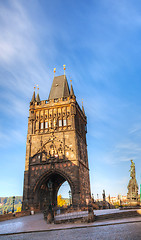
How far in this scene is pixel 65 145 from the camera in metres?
33.5

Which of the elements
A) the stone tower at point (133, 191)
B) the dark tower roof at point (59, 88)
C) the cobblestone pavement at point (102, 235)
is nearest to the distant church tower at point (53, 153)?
the dark tower roof at point (59, 88)

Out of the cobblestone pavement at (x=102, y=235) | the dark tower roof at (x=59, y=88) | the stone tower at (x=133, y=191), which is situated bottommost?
the cobblestone pavement at (x=102, y=235)

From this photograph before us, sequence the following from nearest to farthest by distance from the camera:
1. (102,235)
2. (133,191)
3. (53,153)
A: (102,235)
(133,191)
(53,153)

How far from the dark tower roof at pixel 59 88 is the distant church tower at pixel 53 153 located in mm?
971

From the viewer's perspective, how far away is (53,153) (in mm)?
33375

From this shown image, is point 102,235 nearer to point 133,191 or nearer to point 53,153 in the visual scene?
point 133,191

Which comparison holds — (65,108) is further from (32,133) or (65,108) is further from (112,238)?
(112,238)

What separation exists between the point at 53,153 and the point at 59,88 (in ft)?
50.7

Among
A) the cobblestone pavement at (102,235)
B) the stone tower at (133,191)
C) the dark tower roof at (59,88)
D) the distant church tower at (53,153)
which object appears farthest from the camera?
the dark tower roof at (59,88)

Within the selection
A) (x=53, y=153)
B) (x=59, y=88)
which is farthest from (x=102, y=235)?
(x=59, y=88)

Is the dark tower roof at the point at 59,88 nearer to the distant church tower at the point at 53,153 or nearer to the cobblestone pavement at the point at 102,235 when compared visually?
the distant church tower at the point at 53,153

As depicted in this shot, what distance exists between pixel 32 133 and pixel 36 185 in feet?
30.6

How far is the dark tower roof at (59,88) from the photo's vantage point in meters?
40.7

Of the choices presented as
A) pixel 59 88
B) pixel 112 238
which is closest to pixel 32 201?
pixel 59 88
